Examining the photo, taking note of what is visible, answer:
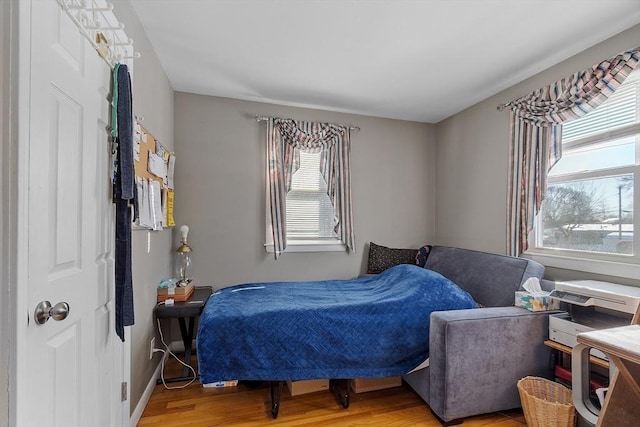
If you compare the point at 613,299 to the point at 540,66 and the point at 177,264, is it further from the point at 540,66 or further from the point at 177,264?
the point at 177,264

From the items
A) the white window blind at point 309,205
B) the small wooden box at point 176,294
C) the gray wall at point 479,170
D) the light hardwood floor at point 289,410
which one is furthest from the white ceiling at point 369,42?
the light hardwood floor at point 289,410

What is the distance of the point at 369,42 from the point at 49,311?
2.26 m

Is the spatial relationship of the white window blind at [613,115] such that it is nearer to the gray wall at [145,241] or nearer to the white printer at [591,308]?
the white printer at [591,308]

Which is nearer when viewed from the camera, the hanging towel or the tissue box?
the hanging towel

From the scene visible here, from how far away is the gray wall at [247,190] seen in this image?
2973mm

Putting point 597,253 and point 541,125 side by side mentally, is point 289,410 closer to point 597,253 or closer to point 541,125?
point 597,253

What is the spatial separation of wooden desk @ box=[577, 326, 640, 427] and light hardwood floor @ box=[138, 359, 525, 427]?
0.64m

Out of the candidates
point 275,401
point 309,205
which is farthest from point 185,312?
point 309,205

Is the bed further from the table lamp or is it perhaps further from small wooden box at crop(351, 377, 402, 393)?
the table lamp

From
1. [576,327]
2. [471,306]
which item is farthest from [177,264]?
[576,327]

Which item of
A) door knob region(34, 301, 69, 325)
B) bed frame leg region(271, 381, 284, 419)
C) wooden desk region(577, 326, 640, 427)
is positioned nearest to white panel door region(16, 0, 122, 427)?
door knob region(34, 301, 69, 325)

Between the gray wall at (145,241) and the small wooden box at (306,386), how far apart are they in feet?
3.28

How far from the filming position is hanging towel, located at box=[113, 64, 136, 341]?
140 centimetres

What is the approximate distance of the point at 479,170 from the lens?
3.07 meters
